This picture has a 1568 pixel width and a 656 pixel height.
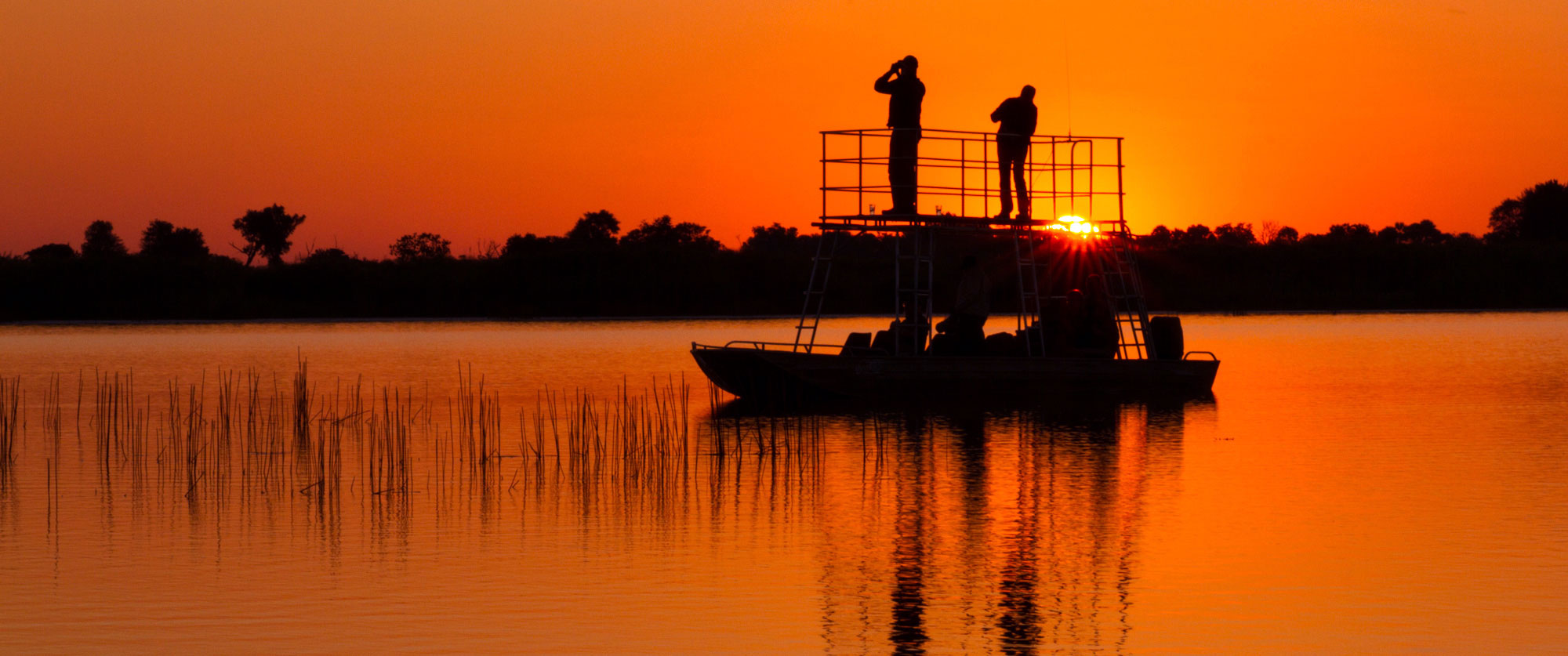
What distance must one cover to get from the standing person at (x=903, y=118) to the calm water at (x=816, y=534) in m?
3.87

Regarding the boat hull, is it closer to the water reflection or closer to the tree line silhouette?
the water reflection

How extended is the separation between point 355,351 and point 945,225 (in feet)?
97.1

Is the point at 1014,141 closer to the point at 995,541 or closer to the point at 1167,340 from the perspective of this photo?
the point at 1167,340

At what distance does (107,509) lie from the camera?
696 inches

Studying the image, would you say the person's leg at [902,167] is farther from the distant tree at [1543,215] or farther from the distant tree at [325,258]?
the distant tree at [1543,215]

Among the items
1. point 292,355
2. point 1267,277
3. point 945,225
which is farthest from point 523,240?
point 945,225

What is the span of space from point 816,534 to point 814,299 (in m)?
69.0

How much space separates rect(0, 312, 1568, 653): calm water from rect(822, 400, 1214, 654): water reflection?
0.16 feet

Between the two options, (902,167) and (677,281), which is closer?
(902,167)

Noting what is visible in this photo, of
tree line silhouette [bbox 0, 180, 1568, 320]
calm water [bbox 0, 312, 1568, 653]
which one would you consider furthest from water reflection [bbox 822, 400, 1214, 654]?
tree line silhouette [bbox 0, 180, 1568, 320]

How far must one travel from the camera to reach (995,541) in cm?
1526

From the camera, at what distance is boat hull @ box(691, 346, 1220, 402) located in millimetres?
28562

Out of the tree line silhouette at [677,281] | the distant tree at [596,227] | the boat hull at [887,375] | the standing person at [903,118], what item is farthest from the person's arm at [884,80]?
the distant tree at [596,227]

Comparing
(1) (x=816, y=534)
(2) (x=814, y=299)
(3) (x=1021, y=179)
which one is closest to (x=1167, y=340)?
(3) (x=1021, y=179)
